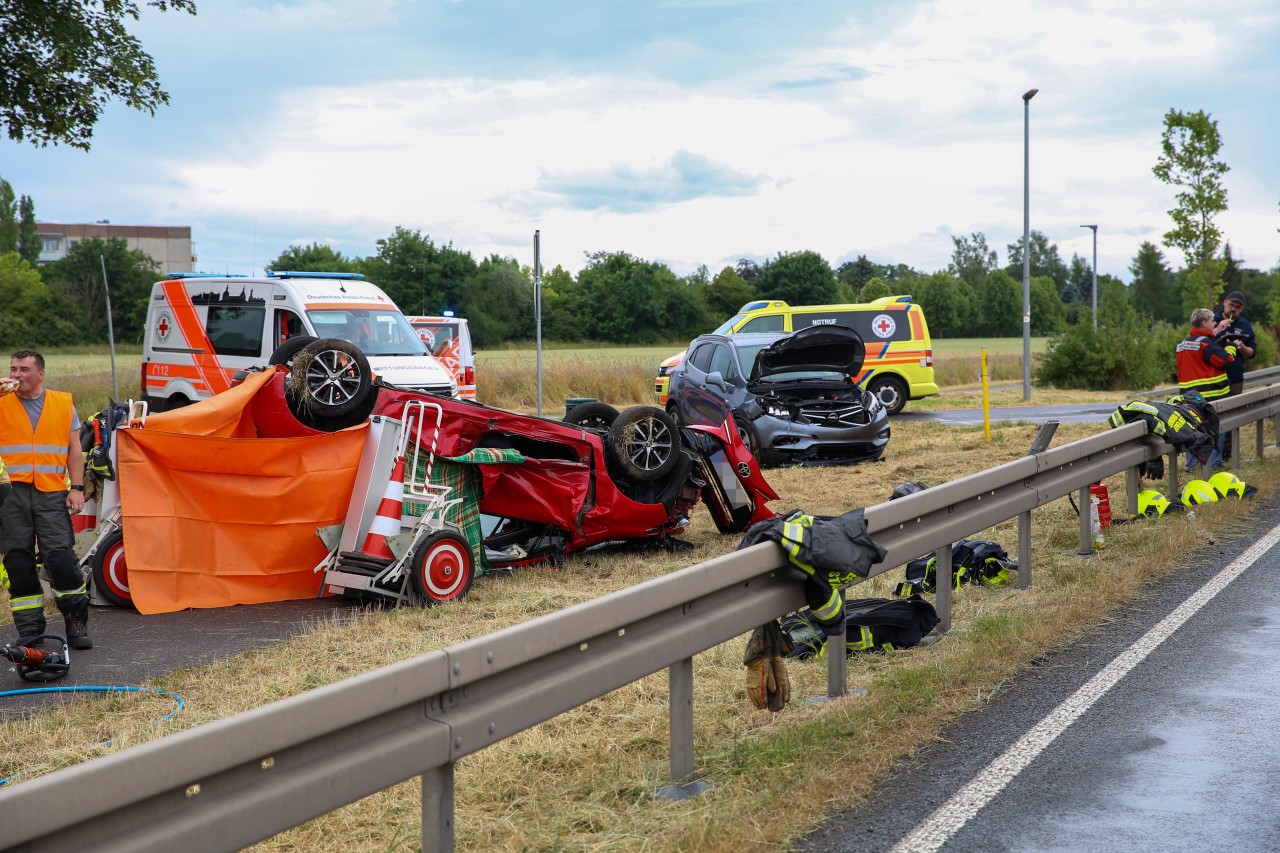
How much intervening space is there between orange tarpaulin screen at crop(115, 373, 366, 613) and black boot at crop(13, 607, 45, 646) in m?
Answer: 0.97

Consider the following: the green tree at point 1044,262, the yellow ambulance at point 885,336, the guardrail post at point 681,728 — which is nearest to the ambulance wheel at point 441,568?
the guardrail post at point 681,728

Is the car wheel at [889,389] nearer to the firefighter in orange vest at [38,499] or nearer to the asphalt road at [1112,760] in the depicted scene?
→ the asphalt road at [1112,760]

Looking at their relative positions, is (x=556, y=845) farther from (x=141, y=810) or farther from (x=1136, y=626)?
(x=1136, y=626)

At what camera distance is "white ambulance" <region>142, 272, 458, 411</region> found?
1789 centimetres

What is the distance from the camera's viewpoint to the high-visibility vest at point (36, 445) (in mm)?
6848

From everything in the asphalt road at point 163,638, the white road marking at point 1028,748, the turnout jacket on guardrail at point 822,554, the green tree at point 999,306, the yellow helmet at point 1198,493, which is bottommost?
the asphalt road at point 163,638

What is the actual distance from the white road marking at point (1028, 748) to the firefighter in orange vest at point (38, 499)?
499 cm

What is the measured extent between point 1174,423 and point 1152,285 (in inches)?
4466

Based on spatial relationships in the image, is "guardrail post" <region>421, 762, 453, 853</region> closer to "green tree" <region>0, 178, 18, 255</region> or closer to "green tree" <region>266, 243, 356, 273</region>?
"green tree" <region>266, 243, 356, 273</region>

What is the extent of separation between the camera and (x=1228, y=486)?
10.3 meters

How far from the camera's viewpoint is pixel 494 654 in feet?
11.5

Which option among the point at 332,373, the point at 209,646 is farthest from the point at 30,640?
the point at 332,373

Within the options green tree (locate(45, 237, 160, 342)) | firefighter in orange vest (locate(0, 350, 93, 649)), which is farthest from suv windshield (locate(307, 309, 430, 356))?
green tree (locate(45, 237, 160, 342))

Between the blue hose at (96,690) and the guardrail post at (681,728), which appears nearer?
the guardrail post at (681,728)
